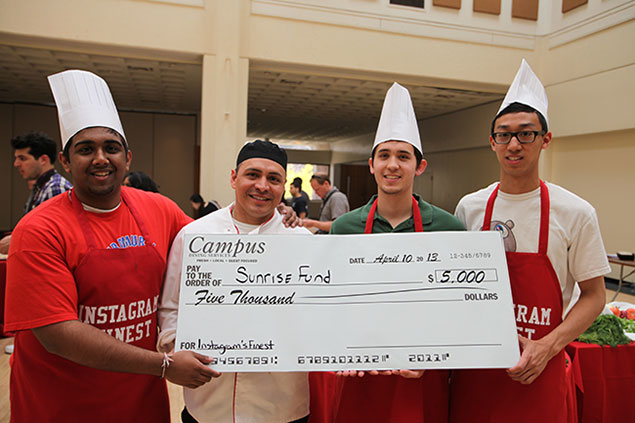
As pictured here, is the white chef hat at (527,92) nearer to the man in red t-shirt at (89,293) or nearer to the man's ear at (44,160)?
the man in red t-shirt at (89,293)

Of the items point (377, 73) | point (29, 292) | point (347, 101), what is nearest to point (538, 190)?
point (29, 292)

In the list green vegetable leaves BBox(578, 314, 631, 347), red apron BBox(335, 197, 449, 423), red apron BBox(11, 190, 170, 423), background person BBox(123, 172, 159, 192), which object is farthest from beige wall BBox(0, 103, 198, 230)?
red apron BBox(335, 197, 449, 423)

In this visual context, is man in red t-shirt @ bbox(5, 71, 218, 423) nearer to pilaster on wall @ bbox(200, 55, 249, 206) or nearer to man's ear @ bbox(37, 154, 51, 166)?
man's ear @ bbox(37, 154, 51, 166)

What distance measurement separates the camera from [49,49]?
700 cm

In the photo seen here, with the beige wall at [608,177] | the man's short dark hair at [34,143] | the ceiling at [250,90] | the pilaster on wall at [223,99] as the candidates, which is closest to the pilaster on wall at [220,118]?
the pilaster on wall at [223,99]

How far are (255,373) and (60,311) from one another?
24.6 inches

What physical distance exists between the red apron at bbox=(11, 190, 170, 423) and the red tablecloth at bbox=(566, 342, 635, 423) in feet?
7.46

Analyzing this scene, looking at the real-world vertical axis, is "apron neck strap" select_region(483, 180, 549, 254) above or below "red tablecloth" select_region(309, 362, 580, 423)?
above

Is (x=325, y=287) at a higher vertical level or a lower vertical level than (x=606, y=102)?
lower

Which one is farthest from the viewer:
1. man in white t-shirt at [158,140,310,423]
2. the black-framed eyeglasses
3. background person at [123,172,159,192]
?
background person at [123,172,159,192]

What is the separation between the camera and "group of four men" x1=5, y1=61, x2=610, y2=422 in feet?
4.10

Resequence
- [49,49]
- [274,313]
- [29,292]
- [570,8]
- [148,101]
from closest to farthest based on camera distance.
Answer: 1. [29,292]
2. [274,313]
3. [49,49]
4. [570,8]
5. [148,101]

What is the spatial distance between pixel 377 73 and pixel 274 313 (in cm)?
742

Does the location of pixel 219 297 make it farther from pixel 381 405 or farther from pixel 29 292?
pixel 381 405
